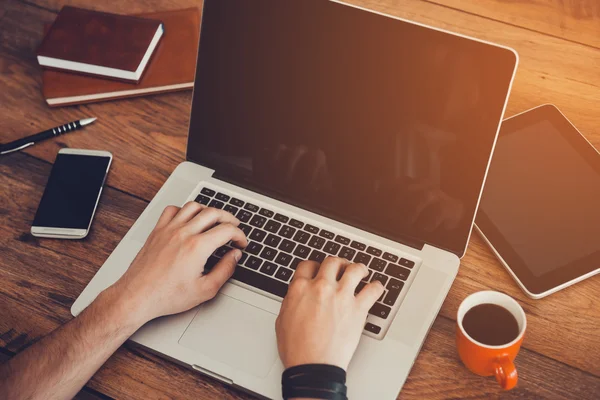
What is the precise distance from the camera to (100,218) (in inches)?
44.5

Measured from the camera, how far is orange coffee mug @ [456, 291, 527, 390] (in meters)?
0.86

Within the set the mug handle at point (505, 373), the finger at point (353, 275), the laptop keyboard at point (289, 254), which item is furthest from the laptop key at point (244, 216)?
the mug handle at point (505, 373)

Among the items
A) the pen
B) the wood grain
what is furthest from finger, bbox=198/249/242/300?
the wood grain

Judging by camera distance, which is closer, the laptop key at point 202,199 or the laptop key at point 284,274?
the laptop key at point 284,274

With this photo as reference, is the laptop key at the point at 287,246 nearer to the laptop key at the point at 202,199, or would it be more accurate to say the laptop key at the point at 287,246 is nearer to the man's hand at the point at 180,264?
the man's hand at the point at 180,264

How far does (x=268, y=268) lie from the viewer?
1.03 metres

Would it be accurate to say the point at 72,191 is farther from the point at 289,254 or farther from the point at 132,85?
the point at 289,254

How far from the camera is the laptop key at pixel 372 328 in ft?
3.13

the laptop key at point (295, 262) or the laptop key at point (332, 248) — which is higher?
the laptop key at point (332, 248)

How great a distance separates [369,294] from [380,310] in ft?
0.13

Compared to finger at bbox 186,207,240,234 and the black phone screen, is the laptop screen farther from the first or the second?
the black phone screen

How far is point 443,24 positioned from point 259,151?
1.84 feet

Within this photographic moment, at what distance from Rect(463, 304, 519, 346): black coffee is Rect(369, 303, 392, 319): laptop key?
0.12 meters

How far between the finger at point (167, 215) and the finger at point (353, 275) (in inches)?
11.8
